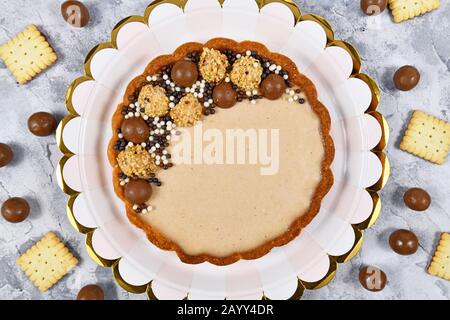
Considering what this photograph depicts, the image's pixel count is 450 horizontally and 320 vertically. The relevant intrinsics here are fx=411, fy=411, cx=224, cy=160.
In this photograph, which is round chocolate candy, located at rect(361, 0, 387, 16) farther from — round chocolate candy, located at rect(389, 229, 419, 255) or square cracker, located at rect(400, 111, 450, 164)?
round chocolate candy, located at rect(389, 229, 419, 255)

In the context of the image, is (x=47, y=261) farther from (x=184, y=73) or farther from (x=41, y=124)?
(x=184, y=73)

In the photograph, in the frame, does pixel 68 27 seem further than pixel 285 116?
Yes

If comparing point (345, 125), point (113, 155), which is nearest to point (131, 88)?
point (113, 155)

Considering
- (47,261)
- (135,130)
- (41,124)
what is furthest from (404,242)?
(41,124)

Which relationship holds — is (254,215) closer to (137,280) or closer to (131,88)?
(137,280)

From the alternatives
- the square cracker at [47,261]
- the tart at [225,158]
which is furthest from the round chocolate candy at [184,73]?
the square cracker at [47,261]

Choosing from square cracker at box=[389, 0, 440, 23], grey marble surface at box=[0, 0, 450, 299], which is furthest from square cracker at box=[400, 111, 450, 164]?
square cracker at box=[389, 0, 440, 23]
